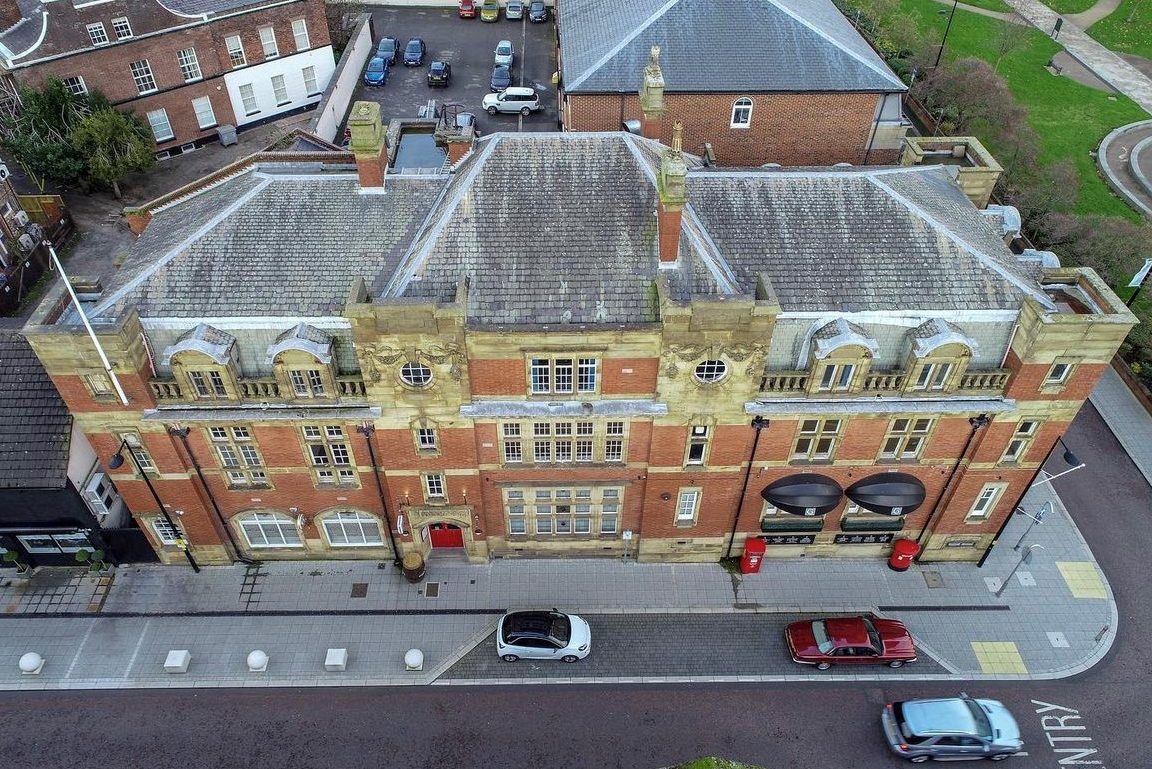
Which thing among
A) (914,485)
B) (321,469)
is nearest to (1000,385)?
(914,485)

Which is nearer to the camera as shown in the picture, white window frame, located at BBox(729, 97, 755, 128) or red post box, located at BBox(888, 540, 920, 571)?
red post box, located at BBox(888, 540, 920, 571)

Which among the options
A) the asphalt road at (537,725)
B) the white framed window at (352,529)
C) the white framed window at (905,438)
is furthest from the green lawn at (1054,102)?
the white framed window at (352,529)

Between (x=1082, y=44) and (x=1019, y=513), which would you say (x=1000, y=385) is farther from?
(x=1082, y=44)

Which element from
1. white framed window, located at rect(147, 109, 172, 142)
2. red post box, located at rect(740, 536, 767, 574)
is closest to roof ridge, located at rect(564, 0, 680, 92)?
red post box, located at rect(740, 536, 767, 574)

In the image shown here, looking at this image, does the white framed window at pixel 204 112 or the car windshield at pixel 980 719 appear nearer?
the car windshield at pixel 980 719

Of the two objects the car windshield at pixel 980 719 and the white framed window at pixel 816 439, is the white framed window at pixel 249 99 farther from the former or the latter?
the car windshield at pixel 980 719

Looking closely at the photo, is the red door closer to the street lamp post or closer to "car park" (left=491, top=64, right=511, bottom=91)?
the street lamp post

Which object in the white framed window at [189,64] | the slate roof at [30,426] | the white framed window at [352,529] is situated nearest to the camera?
the slate roof at [30,426]
